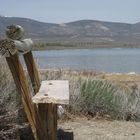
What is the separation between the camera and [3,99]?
8156 mm

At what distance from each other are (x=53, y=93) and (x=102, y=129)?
2.31m

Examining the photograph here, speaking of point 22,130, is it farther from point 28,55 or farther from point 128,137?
point 128,137

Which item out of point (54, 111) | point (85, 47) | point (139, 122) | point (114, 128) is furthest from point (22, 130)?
point (85, 47)

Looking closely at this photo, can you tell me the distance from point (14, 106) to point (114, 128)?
1.64 m

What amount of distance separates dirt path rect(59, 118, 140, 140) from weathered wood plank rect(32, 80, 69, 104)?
89cm

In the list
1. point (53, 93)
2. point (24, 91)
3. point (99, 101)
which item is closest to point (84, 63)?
point (99, 101)

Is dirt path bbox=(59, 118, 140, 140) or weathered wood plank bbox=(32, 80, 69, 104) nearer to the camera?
weathered wood plank bbox=(32, 80, 69, 104)

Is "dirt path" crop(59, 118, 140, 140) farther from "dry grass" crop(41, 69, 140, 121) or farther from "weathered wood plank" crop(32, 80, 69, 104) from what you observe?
"weathered wood plank" crop(32, 80, 69, 104)

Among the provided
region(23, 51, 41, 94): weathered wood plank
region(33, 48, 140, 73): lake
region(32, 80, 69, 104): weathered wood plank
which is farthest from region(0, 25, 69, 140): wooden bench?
region(33, 48, 140, 73): lake

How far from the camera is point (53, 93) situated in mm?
6652

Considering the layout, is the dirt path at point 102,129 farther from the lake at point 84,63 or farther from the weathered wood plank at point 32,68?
the lake at point 84,63

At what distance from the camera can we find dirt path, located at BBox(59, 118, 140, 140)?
813 centimetres

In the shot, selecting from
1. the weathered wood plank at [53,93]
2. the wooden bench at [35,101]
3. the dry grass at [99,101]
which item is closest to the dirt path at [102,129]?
the dry grass at [99,101]

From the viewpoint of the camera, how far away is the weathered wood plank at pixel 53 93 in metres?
6.22
